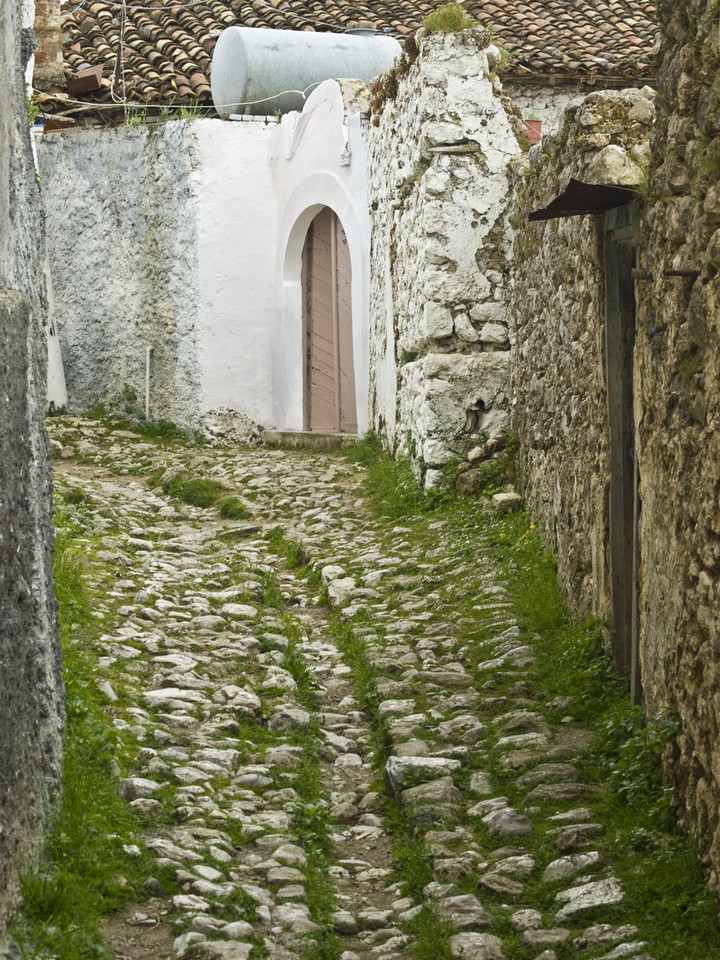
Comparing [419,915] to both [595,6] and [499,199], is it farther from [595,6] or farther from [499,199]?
[595,6]

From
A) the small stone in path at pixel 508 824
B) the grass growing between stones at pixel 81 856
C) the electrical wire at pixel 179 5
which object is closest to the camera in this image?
the grass growing between stones at pixel 81 856

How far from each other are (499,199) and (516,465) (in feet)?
6.27

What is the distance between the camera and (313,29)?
1415 centimetres

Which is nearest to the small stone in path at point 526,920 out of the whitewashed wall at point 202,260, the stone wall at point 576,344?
the stone wall at point 576,344

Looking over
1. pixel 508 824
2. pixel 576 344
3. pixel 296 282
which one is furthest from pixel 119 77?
pixel 508 824

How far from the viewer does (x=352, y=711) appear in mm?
5359

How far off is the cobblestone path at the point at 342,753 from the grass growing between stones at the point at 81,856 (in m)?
0.09

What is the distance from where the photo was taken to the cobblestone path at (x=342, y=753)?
3615 millimetres

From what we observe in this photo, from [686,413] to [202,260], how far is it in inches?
332

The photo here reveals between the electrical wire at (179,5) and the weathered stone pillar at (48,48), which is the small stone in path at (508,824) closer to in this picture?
the weathered stone pillar at (48,48)

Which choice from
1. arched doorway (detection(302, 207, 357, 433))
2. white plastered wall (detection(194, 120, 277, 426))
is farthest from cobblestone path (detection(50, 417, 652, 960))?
white plastered wall (detection(194, 120, 277, 426))

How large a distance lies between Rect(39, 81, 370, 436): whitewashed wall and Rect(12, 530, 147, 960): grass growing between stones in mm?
7121

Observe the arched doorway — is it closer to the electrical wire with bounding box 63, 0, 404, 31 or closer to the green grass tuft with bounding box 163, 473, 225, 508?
the green grass tuft with bounding box 163, 473, 225, 508

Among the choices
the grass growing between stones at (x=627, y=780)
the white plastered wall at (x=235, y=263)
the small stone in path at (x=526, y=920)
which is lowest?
the small stone in path at (x=526, y=920)
